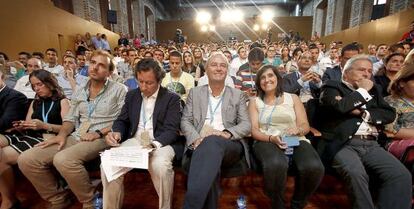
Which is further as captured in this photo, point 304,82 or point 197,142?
point 304,82

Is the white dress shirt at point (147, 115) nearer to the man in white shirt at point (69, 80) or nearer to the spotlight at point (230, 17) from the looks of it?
the man in white shirt at point (69, 80)

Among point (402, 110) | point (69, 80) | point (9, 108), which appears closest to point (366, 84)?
point (402, 110)

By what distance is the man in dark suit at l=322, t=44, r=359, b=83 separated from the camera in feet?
8.89

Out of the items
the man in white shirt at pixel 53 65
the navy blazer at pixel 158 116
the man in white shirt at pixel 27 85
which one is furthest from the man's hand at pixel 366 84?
the man in white shirt at pixel 53 65

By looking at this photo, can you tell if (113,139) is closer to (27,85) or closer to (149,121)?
(149,121)

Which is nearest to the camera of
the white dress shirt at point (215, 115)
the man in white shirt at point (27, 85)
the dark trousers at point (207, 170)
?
the dark trousers at point (207, 170)

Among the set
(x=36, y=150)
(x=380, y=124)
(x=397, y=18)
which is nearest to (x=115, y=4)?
(x=397, y=18)

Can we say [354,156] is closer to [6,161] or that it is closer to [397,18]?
[6,161]

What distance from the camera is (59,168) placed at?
1.71 m

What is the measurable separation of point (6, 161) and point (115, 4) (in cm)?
1192

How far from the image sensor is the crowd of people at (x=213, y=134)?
1.62 meters

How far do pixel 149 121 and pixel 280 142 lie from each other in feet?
3.18

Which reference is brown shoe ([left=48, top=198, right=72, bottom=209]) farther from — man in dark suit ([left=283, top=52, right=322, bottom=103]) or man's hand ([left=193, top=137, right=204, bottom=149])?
man in dark suit ([left=283, top=52, right=322, bottom=103])

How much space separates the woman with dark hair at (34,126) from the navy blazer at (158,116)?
0.54 m
